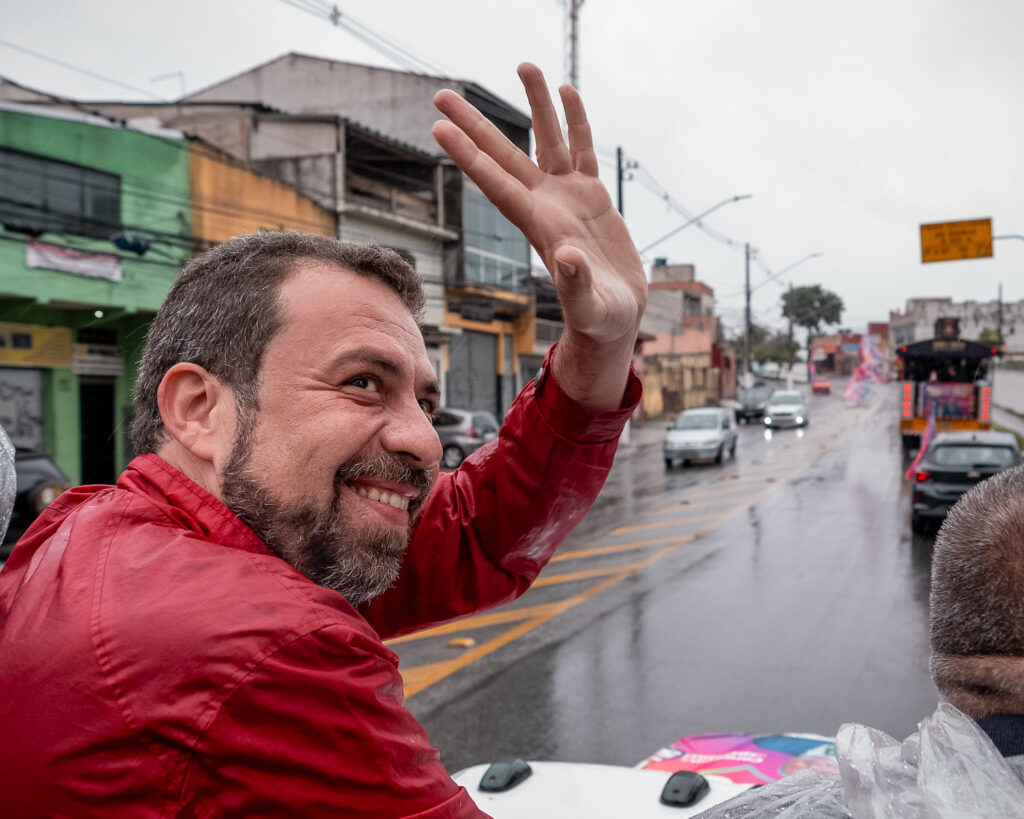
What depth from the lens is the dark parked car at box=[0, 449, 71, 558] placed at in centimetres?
728

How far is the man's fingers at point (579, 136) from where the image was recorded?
156 cm

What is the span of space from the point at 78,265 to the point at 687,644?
13304 mm

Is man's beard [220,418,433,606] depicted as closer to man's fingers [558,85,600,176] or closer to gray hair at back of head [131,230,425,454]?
gray hair at back of head [131,230,425,454]

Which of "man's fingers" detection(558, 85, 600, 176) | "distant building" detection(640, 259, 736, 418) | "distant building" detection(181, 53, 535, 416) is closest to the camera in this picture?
"man's fingers" detection(558, 85, 600, 176)

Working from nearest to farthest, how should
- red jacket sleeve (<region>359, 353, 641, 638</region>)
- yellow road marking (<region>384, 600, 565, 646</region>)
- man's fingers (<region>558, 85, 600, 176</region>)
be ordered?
man's fingers (<region>558, 85, 600, 176</region>)
red jacket sleeve (<region>359, 353, 641, 638</region>)
yellow road marking (<region>384, 600, 565, 646</region>)

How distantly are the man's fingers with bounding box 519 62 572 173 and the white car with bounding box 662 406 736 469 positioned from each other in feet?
69.8

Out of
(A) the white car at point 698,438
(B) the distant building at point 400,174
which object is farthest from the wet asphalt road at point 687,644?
(B) the distant building at point 400,174

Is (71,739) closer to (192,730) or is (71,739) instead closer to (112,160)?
(192,730)

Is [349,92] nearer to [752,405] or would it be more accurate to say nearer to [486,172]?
[752,405]

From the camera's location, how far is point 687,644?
692cm

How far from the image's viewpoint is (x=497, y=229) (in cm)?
3180

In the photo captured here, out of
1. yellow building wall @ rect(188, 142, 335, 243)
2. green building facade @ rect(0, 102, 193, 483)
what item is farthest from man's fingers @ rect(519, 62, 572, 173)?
yellow building wall @ rect(188, 142, 335, 243)

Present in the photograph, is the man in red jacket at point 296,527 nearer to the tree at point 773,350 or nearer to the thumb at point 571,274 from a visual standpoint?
the thumb at point 571,274

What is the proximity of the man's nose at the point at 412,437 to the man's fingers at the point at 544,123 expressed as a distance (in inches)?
19.9
